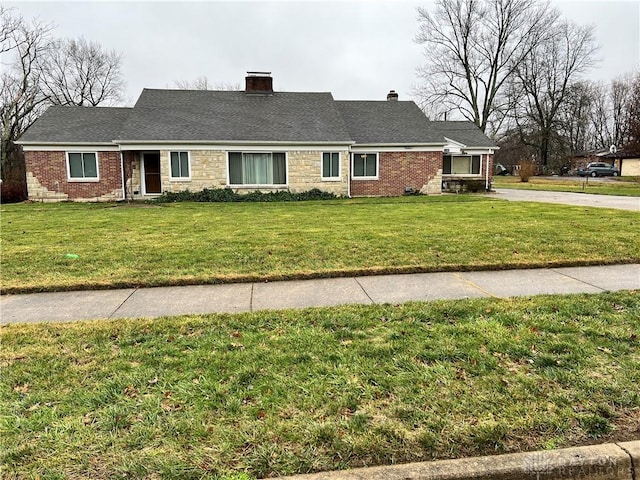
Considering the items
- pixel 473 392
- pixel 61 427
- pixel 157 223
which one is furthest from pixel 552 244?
pixel 157 223

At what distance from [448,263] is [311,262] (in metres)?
2.11

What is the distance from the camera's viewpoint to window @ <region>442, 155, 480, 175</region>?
88.8 feet

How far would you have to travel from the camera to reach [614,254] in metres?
7.07

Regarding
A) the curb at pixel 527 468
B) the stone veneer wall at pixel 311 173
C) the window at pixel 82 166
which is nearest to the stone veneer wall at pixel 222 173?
the stone veneer wall at pixel 311 173

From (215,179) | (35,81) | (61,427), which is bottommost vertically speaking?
(61,427)

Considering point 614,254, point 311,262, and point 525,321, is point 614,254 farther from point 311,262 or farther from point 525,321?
point 311,262

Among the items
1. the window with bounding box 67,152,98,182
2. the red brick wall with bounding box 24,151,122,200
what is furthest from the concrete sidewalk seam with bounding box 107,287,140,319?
the window with bounding box 67,152,98,182

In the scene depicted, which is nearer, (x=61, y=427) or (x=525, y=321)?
(x=61, y=427)

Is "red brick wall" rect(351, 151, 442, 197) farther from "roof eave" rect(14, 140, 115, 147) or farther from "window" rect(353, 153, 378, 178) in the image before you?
"roof eave" rect(14, 140, 115, 147)

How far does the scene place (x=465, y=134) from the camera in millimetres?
28188

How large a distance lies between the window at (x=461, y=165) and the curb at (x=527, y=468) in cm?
2601

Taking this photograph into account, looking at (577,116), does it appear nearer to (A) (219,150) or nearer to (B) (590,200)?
(B) (590,200)

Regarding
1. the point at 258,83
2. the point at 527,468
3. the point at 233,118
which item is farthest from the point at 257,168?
the point at 527,468

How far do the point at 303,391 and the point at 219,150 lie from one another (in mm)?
17660
